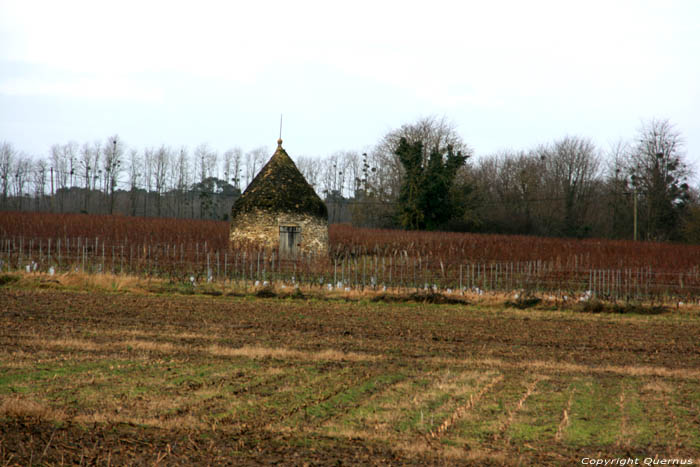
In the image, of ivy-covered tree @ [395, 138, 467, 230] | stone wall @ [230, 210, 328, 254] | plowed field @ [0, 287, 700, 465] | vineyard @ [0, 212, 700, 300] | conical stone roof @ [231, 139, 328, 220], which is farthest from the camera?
ivy-covered tree @ [395, 138, 467, 230]

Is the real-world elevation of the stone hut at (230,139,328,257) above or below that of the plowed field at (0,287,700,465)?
above

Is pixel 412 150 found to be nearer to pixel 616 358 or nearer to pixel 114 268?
pixel 114 268

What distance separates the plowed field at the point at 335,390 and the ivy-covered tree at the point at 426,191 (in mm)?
33166

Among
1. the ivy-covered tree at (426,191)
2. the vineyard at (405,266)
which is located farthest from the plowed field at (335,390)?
the ivy-covered tree at (426,191)

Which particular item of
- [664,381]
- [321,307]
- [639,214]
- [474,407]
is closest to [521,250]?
[321,307]

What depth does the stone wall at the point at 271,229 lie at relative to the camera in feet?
87.6

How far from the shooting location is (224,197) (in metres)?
81.4

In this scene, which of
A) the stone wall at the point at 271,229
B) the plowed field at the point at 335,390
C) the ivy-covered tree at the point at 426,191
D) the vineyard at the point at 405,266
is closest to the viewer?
the plowed field at the point at 335,390

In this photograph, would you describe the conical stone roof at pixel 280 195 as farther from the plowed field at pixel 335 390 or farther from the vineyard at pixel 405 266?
the plowed field at pixel 335 390

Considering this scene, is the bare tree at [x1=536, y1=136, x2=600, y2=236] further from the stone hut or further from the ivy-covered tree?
the stone hut

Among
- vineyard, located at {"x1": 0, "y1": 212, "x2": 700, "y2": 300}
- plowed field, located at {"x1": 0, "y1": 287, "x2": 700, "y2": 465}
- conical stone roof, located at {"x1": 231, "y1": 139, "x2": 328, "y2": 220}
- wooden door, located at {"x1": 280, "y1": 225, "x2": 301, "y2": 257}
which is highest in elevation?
conical stone roof, located at {"x1": 231, "y1": 139, "x2": 328, "y2": 220}

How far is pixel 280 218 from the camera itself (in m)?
26.8

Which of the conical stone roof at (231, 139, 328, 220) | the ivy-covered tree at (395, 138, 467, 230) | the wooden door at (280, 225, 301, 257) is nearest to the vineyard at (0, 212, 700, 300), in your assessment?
the wooden door at (280, 225, 301, 257)

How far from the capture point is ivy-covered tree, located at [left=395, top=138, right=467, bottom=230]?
47.7m
